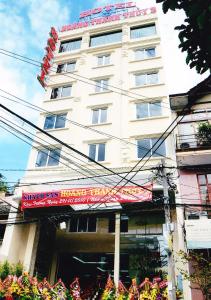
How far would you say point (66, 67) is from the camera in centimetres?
2438

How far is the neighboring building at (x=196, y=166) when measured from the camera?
38.9 ft

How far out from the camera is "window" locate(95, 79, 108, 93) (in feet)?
69.6

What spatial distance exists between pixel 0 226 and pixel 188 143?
12507 mm

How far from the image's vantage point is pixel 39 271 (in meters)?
16.2

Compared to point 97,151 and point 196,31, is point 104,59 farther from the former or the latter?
point 196,31

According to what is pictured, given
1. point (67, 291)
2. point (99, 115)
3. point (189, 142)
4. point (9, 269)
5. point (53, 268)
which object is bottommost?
point (67, 291)

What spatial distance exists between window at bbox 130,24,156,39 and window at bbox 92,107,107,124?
8.78 meters

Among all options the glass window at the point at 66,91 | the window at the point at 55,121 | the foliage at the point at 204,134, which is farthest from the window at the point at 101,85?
the foliage at the point at 204,134

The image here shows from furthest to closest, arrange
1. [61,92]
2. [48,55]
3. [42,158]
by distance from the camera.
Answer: [48,55]
[61,92]
[42,158]

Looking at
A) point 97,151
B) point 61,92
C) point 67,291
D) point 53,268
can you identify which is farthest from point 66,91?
point 67,291

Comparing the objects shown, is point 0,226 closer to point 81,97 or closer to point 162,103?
point 81,97

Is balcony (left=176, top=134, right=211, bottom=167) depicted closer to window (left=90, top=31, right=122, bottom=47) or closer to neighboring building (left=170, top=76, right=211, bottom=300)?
neighboring building (left=170, top=76, right=211, bottom=300)

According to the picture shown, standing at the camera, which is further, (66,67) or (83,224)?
(66,67)

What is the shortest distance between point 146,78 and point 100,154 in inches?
292
